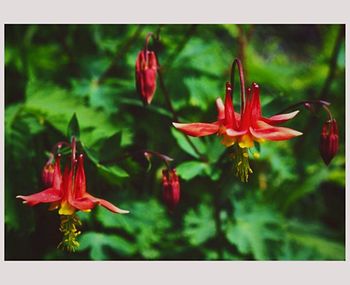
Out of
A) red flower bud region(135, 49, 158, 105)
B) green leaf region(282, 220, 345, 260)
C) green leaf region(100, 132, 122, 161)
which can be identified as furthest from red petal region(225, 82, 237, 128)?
green leaf region(282, 220, 345, 260)

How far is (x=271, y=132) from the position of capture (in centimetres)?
205

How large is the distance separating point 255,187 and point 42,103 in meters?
1.41

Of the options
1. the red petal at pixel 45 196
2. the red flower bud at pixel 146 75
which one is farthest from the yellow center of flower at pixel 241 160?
the red petal at pixel 45 196

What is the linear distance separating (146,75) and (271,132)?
0.60m

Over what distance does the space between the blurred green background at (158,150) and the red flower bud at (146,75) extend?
30cm

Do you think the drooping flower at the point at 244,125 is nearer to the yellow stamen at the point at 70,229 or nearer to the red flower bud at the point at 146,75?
the red flower bud at the point at 146,75

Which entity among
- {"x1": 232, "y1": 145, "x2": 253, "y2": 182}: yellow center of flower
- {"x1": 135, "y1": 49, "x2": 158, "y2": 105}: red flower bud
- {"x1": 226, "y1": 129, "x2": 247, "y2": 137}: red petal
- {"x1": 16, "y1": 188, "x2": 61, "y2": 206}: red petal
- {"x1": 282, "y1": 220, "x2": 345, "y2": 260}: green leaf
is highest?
{"x1": 135, "y1": 49, "x2": 158, "y2": 105}: red flower bud

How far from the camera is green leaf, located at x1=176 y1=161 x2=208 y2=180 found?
2549mm

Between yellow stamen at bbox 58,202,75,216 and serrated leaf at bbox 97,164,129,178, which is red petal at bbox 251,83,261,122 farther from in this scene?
yellow stamen at bbox 58,202,75,216

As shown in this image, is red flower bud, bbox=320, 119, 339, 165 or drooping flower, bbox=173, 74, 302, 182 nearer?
drooping flower, bbox=173, 74, 302, 182

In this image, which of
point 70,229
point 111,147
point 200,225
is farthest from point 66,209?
point 200,225

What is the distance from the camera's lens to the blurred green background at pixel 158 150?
2818 mm

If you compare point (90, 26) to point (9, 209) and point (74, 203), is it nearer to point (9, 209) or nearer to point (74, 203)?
point (9, 209)

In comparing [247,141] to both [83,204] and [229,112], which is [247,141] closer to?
[229,112]
